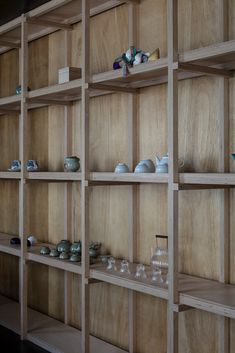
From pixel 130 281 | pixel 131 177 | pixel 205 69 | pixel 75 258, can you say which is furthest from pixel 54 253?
pixel 205 69

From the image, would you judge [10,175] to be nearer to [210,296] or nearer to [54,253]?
[54,253]

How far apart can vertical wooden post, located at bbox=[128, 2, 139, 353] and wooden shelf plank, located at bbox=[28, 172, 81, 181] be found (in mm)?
270

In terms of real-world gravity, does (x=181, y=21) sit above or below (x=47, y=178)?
above

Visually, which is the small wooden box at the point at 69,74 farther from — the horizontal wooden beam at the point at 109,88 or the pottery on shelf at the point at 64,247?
the pottery on shelf at the point at 64,247

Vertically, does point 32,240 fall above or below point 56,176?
below

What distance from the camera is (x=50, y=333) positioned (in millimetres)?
2795

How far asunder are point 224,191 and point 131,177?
1.27ft

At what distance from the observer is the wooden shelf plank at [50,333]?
258 cm

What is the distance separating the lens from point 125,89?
7.88 ft

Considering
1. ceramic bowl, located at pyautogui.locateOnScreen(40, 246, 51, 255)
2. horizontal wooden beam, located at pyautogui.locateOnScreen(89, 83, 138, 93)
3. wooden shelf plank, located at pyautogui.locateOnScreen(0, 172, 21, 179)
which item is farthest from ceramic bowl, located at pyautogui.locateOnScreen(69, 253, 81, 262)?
horizontal wooden beam, located at pyautogui.locateOnScreen(89, 83, 138, 93)

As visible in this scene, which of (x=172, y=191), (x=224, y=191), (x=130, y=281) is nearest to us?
(x=172, y=191)

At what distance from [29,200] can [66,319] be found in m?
0.80

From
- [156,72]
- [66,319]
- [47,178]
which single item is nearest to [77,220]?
[47,178]

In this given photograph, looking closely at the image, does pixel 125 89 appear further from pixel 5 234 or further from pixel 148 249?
pixel 5 234
